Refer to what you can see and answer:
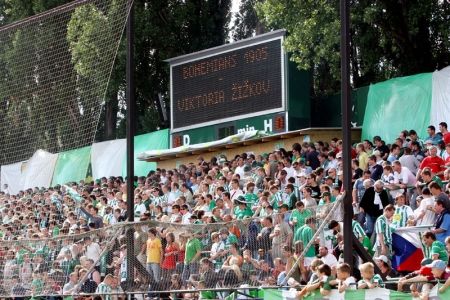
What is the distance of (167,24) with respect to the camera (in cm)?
3959

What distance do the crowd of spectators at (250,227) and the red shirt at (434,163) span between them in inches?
0.9

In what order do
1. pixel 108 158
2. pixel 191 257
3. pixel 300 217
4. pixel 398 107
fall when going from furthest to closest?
pixel 108 158 < pixel 398 107 < pixel 191 257 < pixel 300 217

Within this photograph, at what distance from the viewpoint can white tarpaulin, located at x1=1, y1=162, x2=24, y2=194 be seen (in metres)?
19.4

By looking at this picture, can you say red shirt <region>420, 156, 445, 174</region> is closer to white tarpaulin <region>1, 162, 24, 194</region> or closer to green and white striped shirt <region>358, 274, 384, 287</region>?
green and white striped shirt <region>358, 274, 384, 287</region>

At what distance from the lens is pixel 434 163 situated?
19.6m

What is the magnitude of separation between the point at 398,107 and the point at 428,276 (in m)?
12.6

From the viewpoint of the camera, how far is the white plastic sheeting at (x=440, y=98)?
2403 centimetres

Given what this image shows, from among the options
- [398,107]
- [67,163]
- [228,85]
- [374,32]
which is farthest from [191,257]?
[374,32]

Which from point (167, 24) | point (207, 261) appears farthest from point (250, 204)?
point (167, 24)

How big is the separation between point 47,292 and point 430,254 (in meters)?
5.70

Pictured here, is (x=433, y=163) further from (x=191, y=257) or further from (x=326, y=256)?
(x=191, y=257)

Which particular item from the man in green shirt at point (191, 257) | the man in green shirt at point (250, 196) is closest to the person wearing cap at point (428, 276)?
the man in green shirt at point (191, 257)

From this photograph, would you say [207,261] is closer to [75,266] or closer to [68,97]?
[75,266]

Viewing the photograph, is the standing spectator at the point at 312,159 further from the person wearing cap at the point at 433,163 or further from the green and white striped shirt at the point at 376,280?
the green and white striped shirt at the point at 376,280
